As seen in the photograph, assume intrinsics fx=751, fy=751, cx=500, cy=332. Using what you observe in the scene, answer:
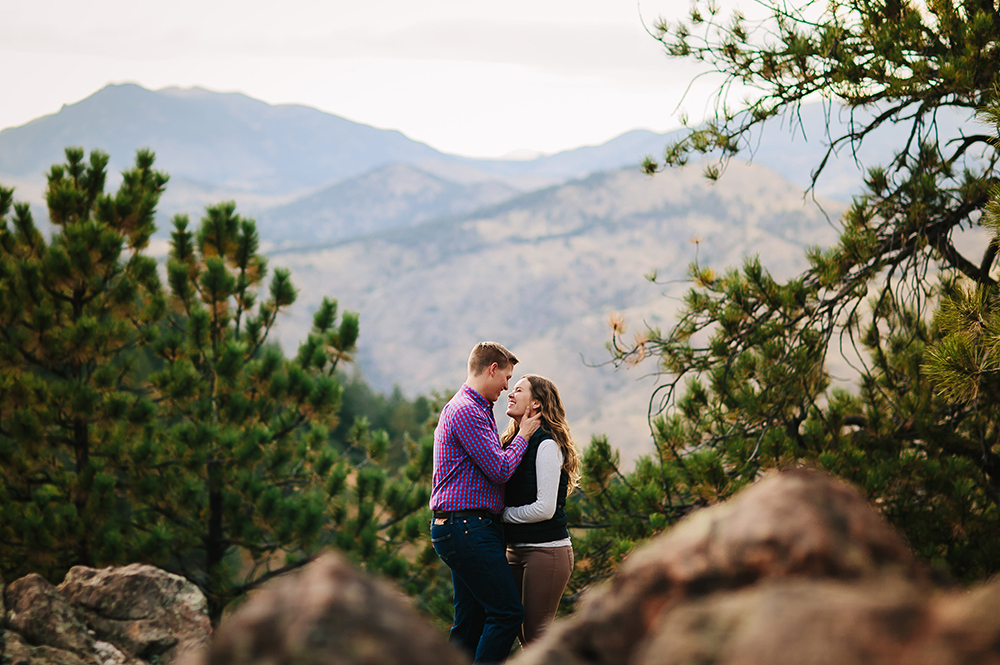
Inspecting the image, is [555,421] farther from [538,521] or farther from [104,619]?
[104,619]

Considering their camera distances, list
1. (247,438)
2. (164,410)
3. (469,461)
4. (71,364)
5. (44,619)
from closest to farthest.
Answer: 1. (469,461)
2. (44,619)
3. (71,364)
4. (164,410)
5. (247,438)

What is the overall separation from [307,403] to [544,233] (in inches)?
7025

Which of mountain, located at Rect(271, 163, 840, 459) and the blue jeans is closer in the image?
the blue jeans

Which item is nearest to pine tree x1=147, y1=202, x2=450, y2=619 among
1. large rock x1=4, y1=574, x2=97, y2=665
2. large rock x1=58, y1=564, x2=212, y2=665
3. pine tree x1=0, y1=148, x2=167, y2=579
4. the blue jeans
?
pine tree x1=0, y1=148, x2=167, y2=579

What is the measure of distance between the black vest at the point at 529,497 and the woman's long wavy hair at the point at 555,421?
71 mm

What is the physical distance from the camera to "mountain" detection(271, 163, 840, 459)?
15000cm

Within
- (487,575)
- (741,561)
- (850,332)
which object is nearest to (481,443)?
(487,575)

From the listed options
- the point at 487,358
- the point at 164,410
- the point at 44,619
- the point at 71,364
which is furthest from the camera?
the point at 164,410

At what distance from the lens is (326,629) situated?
0.99m

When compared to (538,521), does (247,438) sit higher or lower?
lower

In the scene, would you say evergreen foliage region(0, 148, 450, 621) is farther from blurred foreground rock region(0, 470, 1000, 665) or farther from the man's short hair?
blurred foreground rock region(0, 470, 1000, 665)

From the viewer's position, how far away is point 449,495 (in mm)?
3357

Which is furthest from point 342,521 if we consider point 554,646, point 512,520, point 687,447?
point 554,646

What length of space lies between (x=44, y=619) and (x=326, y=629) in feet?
16.2
